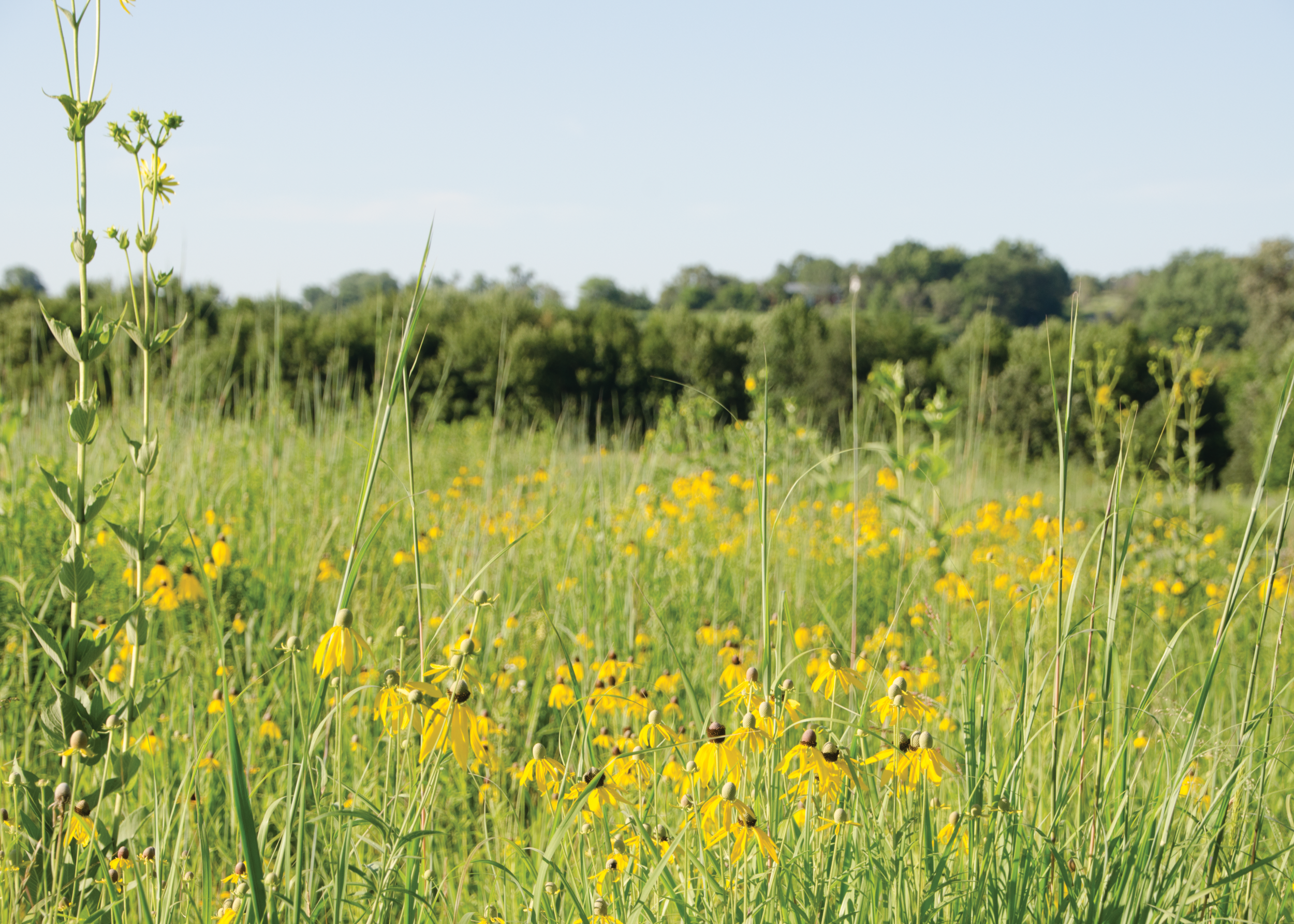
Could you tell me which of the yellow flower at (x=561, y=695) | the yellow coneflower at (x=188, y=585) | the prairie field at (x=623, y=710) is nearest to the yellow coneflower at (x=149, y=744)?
the prairie field at (x=623, y=710)

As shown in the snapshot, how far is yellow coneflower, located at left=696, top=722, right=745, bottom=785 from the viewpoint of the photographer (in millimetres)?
878

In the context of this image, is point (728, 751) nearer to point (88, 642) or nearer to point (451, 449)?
point (88, 642)

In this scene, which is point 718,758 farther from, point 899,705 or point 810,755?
point 899,705

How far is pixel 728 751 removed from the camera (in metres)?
0.88

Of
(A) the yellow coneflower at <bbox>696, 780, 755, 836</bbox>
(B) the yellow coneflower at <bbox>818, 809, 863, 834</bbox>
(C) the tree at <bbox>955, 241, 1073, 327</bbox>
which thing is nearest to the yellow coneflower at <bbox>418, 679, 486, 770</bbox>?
(A) the yellow coneflower at <bbox>696, 780, 755, 836</bbox>

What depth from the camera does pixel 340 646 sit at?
79 centimetres

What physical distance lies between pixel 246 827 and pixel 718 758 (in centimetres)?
46

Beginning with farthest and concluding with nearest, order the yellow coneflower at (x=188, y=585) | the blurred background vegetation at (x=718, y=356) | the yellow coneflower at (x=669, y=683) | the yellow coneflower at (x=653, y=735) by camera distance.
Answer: the blurred background vegetation at (x=718, y=356) → the yellow coneflower at (x=188, y=585) → the yellow coneflower at (x=669, y=683) → the yellow coneflower at (x=653, y=735)

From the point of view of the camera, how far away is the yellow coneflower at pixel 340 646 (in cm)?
77

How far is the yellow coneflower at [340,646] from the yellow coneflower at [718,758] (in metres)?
0.37

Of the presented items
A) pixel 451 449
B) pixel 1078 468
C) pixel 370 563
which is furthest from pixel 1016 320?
pixel 370 563

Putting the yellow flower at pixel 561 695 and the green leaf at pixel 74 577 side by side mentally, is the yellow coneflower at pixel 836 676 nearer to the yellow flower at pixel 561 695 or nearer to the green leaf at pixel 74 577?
the yellow flower at pixel 561 695

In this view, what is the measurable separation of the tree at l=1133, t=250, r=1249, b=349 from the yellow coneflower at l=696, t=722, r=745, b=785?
38308mm

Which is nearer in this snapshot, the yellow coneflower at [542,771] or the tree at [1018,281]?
the yellow coneflower at [542,771]
